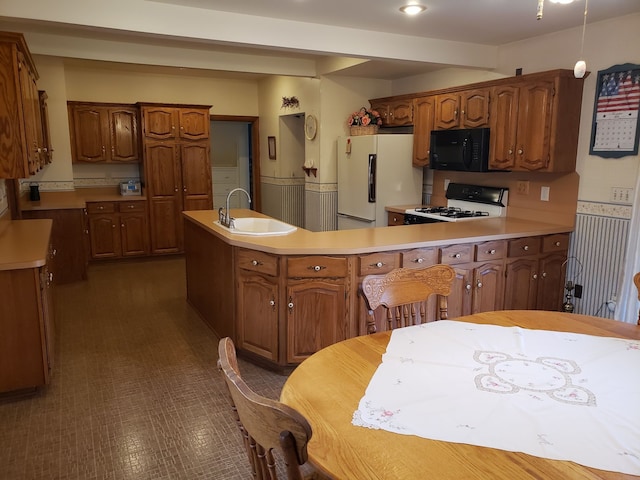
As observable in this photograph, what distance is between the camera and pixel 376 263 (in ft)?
10.1

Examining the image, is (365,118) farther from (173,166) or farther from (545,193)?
(173,166)

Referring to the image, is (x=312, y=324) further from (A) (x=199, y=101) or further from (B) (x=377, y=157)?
(A) (x=199, y=101)

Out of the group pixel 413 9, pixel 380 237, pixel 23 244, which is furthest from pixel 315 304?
pixel 413 9

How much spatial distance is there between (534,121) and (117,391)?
370cm

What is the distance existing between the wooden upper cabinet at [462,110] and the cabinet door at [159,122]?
138 inches

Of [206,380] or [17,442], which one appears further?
[206,380]

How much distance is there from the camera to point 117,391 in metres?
2.93

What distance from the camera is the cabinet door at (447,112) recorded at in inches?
183

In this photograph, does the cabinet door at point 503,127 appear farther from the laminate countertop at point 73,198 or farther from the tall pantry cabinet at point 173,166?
the laminate countertop at point 73,198

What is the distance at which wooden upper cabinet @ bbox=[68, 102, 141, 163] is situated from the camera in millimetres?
6229

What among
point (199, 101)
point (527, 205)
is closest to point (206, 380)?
point (527, 205)

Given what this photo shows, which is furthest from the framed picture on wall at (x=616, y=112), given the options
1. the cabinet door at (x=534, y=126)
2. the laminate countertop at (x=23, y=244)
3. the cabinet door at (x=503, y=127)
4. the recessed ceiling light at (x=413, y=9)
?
the laminate countertop at (x=23, y=244)

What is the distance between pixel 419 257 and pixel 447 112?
2137mm

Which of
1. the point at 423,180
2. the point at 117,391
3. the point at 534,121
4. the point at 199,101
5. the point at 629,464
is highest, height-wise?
the point at 199,101
